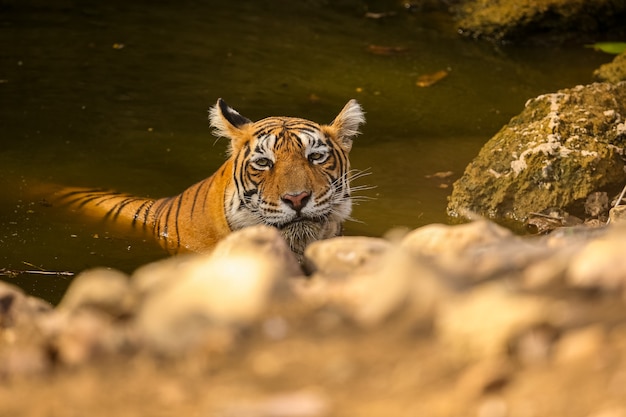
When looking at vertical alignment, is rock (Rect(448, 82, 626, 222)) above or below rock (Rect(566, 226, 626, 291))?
below

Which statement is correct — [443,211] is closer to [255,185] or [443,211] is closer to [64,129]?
[255,185]

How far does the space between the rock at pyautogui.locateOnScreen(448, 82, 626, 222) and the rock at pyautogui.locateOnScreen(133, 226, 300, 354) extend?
4023 millimetres

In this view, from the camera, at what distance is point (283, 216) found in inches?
193

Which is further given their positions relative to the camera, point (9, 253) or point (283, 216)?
point (9, 253)

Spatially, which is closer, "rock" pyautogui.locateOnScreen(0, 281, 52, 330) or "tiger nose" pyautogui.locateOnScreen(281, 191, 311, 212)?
"rock" pyautogui.locateOnScreen(0, 281, 52, 330)

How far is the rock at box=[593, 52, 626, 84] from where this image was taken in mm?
8586

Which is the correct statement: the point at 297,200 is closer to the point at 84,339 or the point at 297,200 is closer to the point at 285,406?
the point at 84,339

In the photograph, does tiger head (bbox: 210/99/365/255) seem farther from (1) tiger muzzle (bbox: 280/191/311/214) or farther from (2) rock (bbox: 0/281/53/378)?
(2) rock (bbox: 0/281/53/378)

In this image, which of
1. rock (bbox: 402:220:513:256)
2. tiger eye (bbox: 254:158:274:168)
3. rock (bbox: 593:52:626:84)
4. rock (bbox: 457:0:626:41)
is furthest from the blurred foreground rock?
rock (bbox: 457:0:626:41)

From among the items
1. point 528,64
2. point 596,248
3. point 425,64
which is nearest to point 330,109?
point 425,64

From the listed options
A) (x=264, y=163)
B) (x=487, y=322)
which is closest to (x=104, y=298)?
(x=487, y=322)

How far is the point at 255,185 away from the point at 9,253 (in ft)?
4.75

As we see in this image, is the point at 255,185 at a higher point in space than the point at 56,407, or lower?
lower

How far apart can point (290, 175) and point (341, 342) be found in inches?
106
